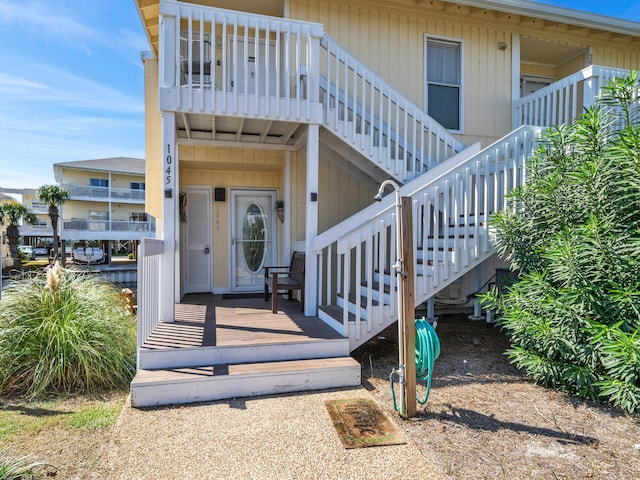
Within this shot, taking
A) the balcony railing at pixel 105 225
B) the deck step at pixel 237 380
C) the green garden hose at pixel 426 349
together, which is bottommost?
the deck step at pixel 237 380

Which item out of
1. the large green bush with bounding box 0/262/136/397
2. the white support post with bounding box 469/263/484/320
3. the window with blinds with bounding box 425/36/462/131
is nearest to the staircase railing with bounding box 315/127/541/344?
the white support post with bounding box 469/263/484/320

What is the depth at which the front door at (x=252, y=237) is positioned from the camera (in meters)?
7.18

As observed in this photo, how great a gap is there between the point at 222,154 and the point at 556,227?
196 inches

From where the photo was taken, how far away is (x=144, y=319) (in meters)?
3.52

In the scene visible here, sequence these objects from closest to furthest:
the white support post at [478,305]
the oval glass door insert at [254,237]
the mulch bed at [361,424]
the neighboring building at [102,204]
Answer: the mulch bed at [361,424] < the white support post at [478,305] < the oval glass door insert at [254,237] < the neighboring building at [102,204]

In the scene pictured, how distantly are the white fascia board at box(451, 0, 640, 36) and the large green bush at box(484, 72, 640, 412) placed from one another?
348cm

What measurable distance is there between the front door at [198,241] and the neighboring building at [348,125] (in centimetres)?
3

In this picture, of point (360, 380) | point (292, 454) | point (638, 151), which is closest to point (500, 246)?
point (638, 151)

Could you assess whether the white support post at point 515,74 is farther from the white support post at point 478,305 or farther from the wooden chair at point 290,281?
the wooden chair at point 290,281

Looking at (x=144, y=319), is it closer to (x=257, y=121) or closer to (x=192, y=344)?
(x=192, y=344)

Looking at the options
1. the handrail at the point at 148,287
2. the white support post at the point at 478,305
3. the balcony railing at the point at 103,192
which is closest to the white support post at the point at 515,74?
the white support post at the point at 478,305

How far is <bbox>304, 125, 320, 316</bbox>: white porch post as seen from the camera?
4.75 m

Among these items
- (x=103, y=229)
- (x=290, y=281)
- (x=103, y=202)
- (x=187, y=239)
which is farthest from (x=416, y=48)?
(x=103, y=202)

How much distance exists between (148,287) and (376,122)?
160 inches
